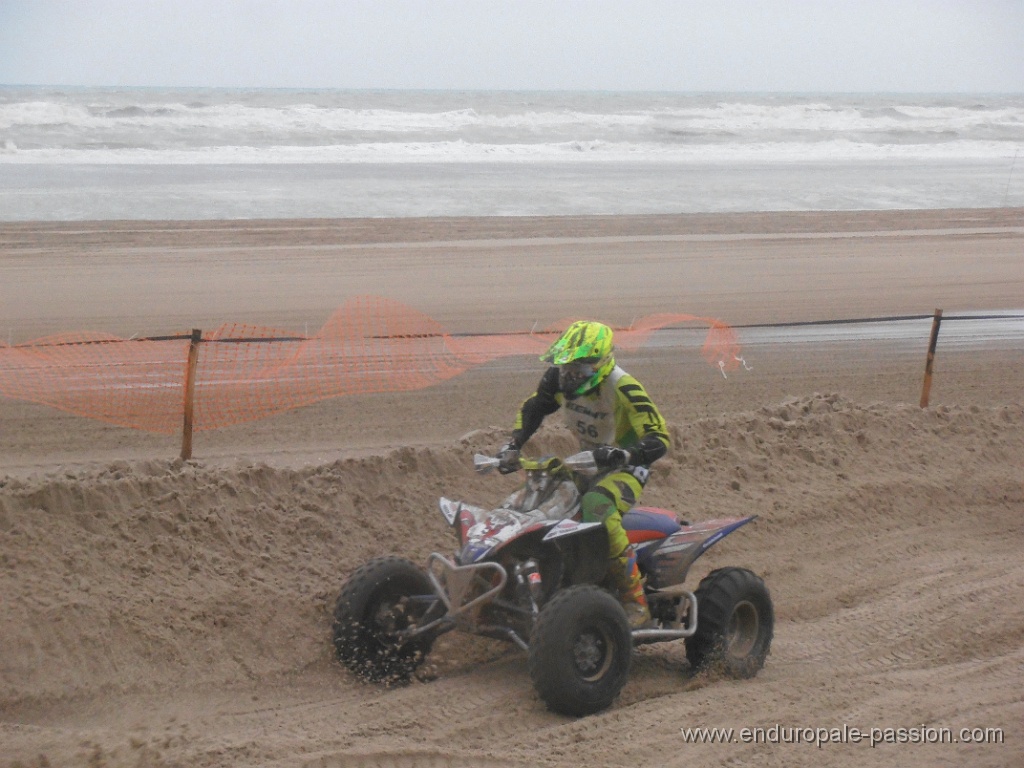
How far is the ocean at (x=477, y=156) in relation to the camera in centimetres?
2716

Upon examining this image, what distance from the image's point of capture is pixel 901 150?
5094 centimetres

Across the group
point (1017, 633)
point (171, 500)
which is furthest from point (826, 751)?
point (171, 500)

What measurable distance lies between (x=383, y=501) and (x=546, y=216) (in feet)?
57.3

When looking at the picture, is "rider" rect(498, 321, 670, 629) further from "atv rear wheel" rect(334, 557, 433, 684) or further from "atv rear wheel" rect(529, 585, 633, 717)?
"atv rear wheel" rect(334, 557, 433, 684)

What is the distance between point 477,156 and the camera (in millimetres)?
42906

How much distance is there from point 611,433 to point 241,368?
6592mm

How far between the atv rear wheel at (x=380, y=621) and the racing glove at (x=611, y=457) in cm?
129

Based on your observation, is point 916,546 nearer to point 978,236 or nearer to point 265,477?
point 265,477

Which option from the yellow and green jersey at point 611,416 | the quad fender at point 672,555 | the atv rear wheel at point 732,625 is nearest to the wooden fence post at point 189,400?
the yellow and green jersey at point 611,416

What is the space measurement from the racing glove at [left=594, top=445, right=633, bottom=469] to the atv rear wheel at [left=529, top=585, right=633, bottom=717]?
66 cm

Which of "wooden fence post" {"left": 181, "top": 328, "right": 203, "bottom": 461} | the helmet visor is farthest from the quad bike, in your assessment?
"wooden fence post" {"left": 181, "top": 328, "right": 203, "bottom": 461}

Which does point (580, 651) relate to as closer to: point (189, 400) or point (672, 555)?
point (672, 555)

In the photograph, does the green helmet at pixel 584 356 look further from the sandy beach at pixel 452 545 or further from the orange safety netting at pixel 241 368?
the orange safety netting at pixel 241 368

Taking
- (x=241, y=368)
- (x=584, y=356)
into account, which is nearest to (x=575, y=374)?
(x=584, y=356)
